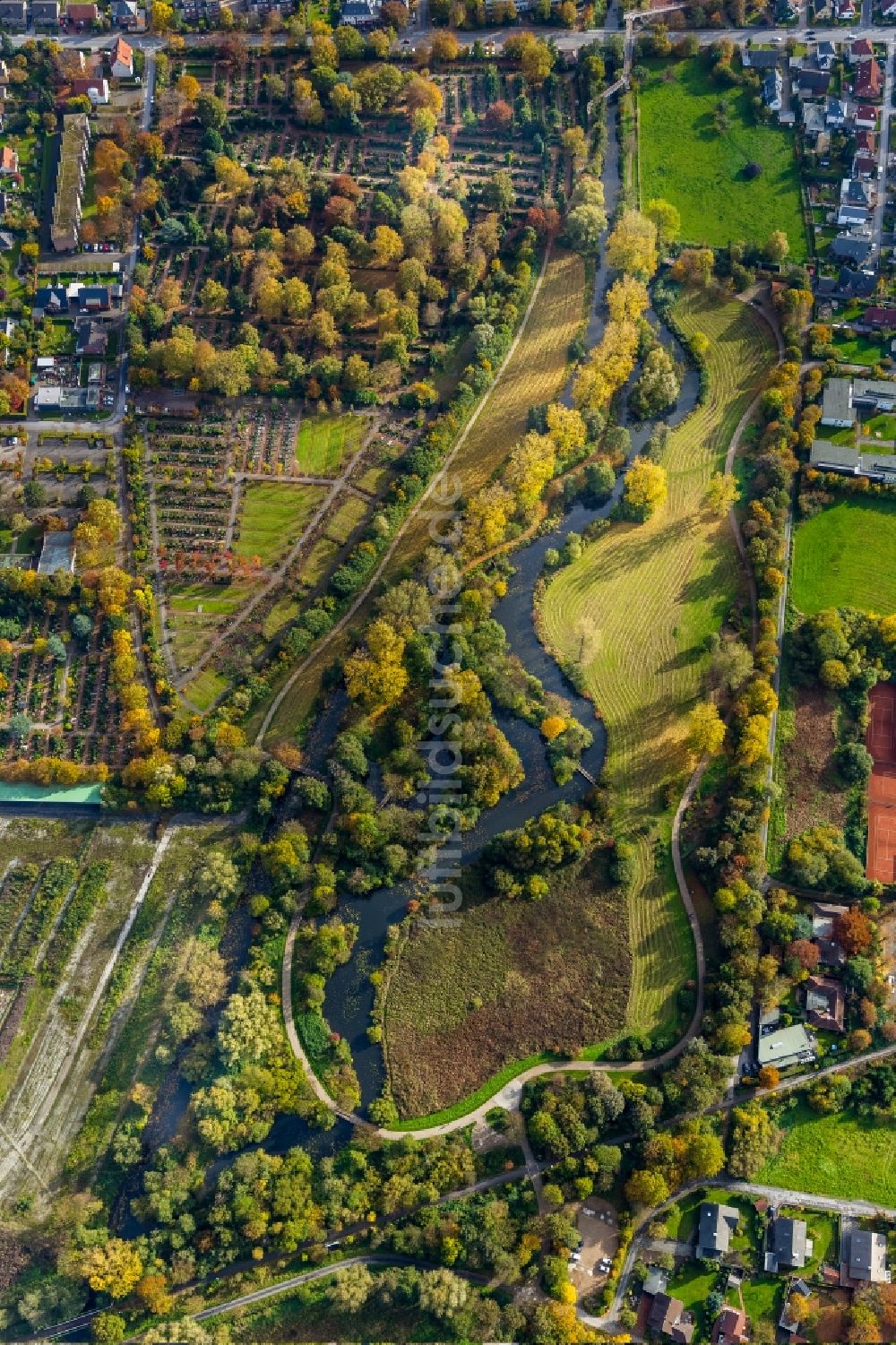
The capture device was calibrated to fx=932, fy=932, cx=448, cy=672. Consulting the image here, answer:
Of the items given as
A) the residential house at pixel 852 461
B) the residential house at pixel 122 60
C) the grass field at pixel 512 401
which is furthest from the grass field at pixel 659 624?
the residential house at pixel 122 60

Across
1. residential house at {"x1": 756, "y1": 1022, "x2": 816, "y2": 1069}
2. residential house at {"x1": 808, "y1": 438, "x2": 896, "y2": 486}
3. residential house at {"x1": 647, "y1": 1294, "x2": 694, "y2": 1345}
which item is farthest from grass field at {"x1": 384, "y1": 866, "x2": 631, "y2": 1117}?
residential house at {"x1": 808, "y1": 438, "x2": 896, "y2": 486}

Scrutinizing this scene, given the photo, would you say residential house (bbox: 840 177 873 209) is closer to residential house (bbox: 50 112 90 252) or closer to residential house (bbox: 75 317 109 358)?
residential house (bbox: 75 317 109 358)

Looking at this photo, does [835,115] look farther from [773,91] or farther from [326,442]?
[326,442]

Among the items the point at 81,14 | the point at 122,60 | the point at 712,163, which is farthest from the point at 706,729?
the point at 81,14

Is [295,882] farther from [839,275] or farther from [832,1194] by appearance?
[839,275]

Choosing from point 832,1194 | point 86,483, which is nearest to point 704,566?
point 832,1194

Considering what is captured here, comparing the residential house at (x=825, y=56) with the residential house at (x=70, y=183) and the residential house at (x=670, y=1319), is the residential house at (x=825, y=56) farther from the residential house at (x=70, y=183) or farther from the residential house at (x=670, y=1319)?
the residential house at (x=670, y=1319)
